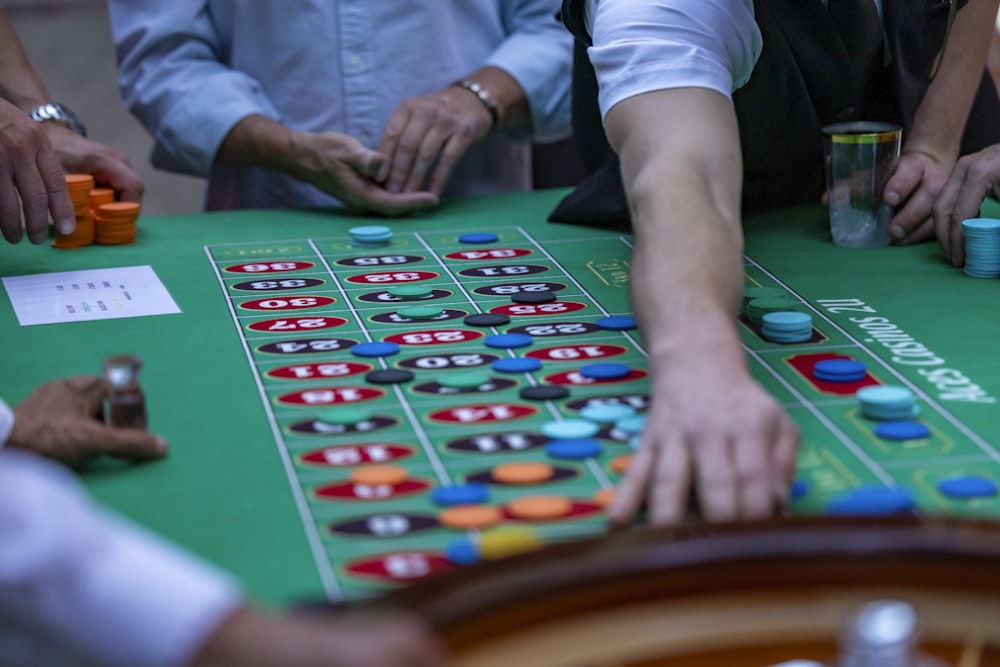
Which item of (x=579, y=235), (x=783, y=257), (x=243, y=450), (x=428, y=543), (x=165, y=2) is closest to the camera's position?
(x=428, y=543)

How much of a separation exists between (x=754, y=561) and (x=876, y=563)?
108 millimetres

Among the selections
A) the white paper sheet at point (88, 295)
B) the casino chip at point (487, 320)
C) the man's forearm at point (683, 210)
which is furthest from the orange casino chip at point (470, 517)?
the white paper sheet at point (88, 295)

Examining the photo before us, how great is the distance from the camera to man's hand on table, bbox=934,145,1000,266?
2402mm

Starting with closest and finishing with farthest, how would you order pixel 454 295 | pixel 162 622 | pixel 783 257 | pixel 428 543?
pixel 162 622, pixel 428 543, pixel 454 295, pixel 783 257

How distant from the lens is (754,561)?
Result: 1187mm

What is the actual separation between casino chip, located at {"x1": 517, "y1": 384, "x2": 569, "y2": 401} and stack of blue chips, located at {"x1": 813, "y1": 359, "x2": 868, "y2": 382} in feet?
1.17

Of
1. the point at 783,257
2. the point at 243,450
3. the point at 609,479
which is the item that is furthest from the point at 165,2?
the point at 609,479

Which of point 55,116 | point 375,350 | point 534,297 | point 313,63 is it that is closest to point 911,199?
point 534,297

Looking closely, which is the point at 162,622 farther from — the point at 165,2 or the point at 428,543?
the point at 165,2

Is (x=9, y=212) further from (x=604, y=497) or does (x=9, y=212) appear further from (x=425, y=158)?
(x=604, y=497)

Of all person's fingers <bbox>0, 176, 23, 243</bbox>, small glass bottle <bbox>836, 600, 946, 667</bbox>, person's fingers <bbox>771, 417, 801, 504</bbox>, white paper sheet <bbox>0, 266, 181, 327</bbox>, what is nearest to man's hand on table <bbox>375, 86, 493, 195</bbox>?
white paper sheet <bbox>0, 266, 181, 327</bbox>

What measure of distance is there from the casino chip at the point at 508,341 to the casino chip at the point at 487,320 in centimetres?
7

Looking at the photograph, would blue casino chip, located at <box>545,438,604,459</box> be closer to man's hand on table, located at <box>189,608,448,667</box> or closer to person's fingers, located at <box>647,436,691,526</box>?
person's fingers, located at <box>647,436,691,526</box>

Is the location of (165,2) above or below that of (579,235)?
above
